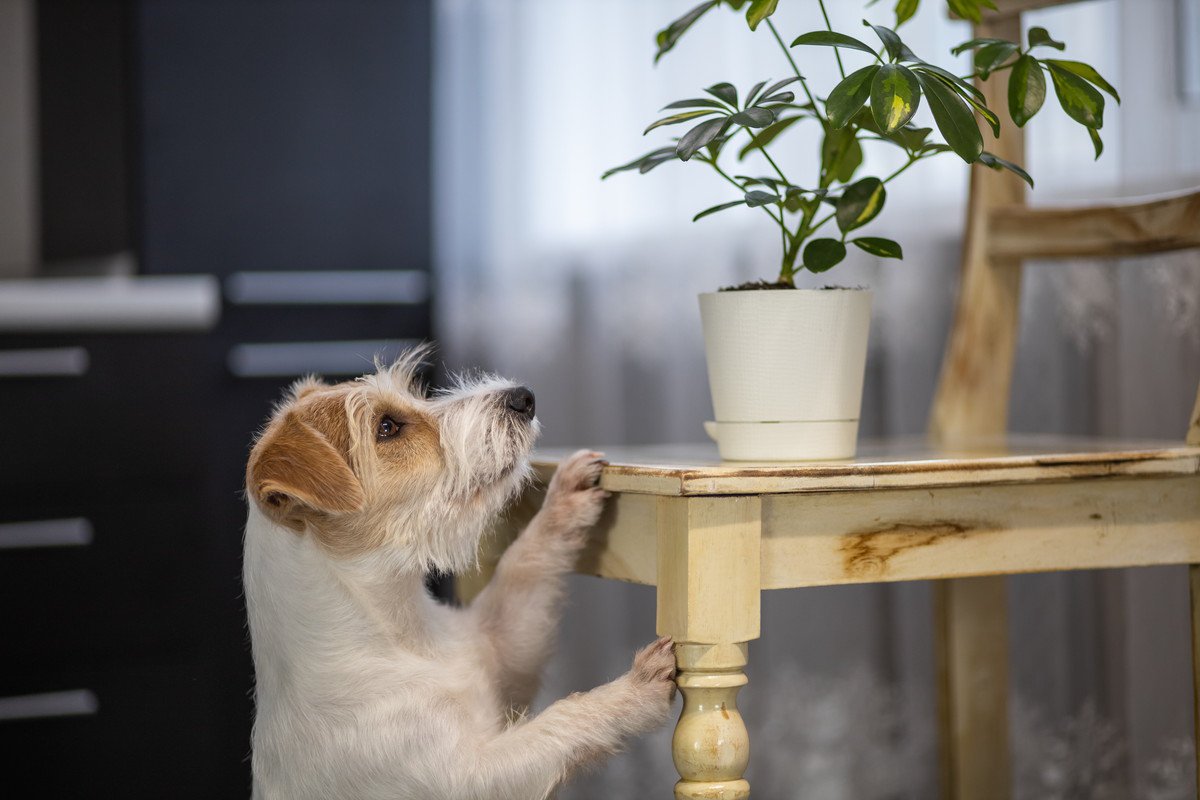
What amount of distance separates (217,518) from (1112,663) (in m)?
1.48

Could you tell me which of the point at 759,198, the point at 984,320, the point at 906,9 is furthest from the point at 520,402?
the point at 984,320

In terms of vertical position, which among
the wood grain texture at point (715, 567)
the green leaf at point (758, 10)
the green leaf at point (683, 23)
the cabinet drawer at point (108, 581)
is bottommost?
the cabinet drawer at point (108, 581)

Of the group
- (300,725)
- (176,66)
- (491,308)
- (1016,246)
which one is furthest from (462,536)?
(176,66)

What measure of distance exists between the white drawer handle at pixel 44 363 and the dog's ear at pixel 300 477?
87 centimetres

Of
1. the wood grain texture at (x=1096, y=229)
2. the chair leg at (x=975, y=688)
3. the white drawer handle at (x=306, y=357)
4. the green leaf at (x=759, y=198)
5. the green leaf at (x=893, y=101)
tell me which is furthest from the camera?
the white drawer handle at (x=306, y=357)

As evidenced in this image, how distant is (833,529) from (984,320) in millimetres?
681

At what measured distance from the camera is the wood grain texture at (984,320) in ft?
5.62

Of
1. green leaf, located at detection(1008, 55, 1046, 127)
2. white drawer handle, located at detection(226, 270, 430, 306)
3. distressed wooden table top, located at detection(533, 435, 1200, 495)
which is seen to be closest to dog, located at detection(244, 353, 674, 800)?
distressed wooden table top, located at detection(533, 435, 1200, 495)

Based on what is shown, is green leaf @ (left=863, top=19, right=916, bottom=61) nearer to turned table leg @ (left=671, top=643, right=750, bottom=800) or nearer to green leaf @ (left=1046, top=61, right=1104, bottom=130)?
green leaf @ (left=1046, top=61, right=1104, bottom=130)

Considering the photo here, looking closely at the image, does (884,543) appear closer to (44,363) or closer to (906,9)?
(906,9)

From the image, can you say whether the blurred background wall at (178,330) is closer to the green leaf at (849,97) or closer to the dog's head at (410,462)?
the dog's head at (410,462)

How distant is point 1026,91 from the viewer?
4.02 ft

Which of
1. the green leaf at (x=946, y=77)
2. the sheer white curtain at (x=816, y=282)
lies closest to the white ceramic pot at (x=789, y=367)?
the green leaf at (x=946, y=77)

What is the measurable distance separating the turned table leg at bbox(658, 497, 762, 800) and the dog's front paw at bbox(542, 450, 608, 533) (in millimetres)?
191
